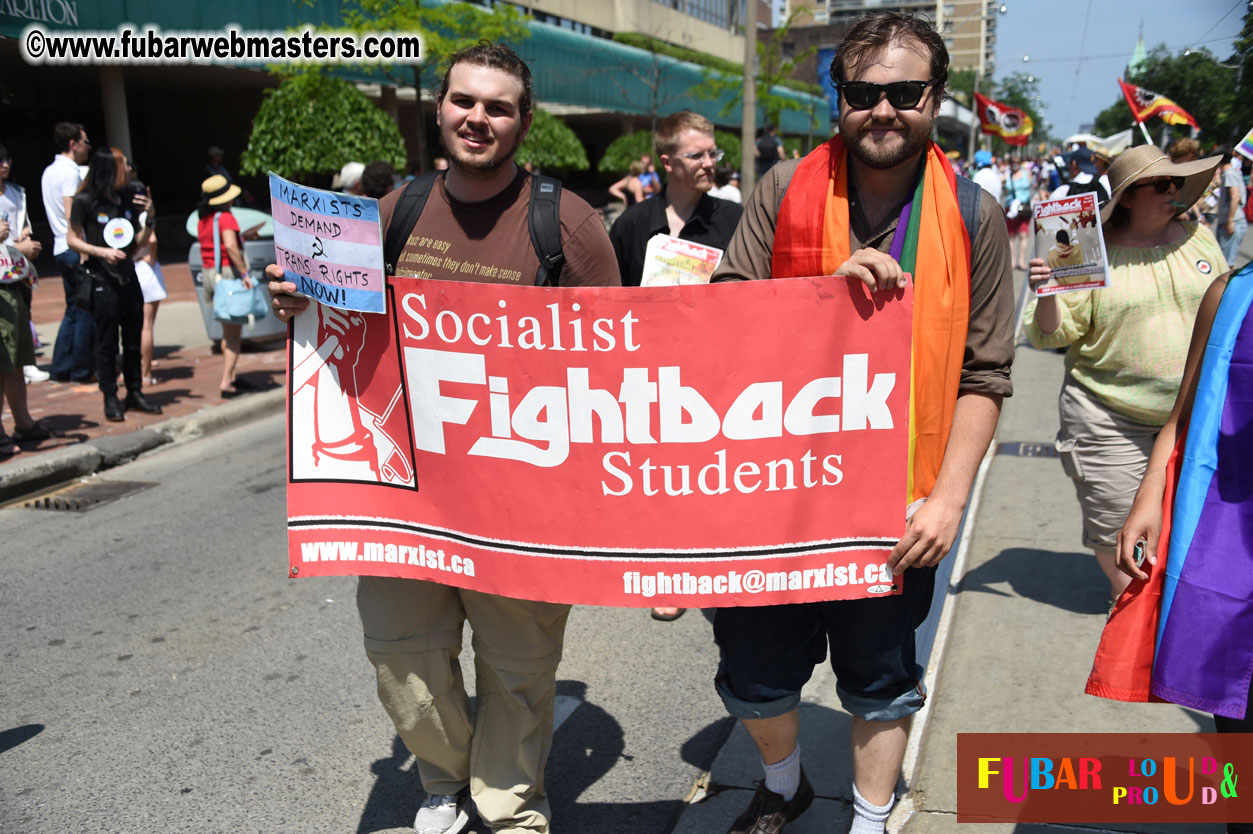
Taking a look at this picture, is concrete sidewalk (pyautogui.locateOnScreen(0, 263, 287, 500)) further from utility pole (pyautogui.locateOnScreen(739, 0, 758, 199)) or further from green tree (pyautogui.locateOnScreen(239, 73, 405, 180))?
utility pole (pyautogui.locateOnScreen(739, 0, 758, 199))

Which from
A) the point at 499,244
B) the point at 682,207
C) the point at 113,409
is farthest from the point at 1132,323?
the point at 113,409

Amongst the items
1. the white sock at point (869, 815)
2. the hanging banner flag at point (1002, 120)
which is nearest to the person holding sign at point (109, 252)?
the white sock at point (869, 815)

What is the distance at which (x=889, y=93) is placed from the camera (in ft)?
7.38

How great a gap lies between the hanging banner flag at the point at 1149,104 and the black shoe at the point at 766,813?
4310 millimetres

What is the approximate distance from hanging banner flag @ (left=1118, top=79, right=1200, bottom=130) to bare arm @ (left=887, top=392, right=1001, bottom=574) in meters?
3.84

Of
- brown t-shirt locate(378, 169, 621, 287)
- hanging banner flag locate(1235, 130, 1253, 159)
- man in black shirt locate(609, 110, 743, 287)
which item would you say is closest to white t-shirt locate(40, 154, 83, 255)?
man in black shirt locate(609, 110, 743, 287)

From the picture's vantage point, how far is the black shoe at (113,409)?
8.16 m

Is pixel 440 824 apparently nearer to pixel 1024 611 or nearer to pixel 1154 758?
pixel 1154 758

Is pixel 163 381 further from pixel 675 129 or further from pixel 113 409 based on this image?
pixel 675 129

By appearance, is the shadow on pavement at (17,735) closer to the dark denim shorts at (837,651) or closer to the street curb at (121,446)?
the dark denim shorts at (837,651)

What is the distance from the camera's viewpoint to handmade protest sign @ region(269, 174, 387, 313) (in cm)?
253

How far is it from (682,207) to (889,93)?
2.58 metres

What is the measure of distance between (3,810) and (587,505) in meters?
2.14

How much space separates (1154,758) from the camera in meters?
3.18
